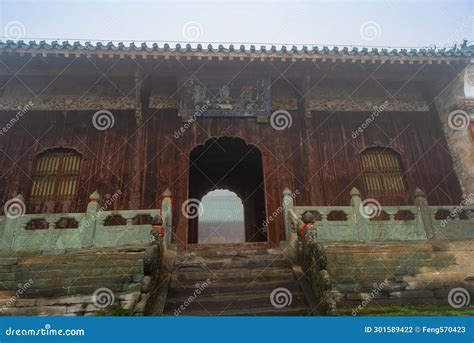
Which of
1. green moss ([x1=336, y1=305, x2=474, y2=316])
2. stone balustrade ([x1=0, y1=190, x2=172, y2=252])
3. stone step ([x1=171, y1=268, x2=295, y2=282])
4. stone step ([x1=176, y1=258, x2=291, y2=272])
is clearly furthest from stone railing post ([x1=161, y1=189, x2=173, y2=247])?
green moss ([x1=336, y1=305, x2=474, y2=316])

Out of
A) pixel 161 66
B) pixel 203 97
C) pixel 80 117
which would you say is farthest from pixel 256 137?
pixel 80 117

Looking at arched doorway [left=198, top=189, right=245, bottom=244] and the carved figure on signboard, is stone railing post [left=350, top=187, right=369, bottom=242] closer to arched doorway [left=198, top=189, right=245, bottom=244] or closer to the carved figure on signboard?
the carved figure on signboard

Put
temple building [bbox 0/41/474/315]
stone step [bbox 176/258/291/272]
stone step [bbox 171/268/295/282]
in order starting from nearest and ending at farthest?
stone step [bbox 171/268/295/282] → stone step [bbox 176/258/291/272] → temple building [bbox 0/41/474/315]

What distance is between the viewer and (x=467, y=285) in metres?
5.75

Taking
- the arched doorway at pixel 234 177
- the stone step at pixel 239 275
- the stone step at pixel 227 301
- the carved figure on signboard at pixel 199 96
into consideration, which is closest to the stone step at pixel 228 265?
the stone step at pixel 239 275

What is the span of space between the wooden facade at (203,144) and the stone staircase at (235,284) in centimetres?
150

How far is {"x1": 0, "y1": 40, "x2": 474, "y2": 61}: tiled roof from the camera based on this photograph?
765 centimetres

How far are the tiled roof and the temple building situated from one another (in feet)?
0.09

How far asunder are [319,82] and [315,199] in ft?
10.5

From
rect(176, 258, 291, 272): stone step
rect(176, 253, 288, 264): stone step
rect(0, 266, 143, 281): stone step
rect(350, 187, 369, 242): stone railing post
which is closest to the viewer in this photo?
rect(0, 266, 143, 281): stone step

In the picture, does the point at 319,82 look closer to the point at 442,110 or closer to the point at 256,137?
the point at 256,137

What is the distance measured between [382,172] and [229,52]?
16.1 feet

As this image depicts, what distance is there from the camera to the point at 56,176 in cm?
867

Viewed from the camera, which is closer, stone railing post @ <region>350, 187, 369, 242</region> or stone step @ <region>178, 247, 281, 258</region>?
stone railing post @ <region>350, 187, 369, 242</region>
